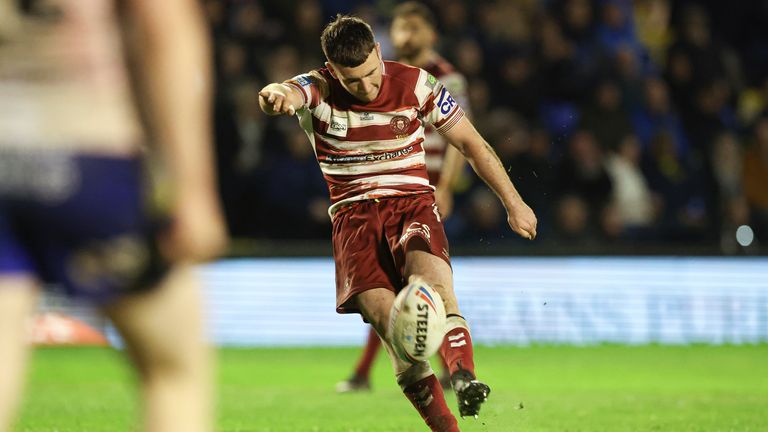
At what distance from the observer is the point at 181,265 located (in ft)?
8.61

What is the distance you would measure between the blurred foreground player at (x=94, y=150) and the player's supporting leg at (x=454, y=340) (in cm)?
301

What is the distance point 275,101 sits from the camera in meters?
5.67

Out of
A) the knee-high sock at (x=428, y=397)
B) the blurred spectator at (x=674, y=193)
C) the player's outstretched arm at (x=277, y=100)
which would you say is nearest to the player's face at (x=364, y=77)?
the player's outstretched arm at (x=277, y=100)

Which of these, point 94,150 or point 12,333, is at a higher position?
point 94,150

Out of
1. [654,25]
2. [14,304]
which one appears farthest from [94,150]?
[654,25]

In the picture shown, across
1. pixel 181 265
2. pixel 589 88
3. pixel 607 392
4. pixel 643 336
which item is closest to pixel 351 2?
pixel 589 88

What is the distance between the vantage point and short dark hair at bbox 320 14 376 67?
598 cm

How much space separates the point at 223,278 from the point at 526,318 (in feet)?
10.1

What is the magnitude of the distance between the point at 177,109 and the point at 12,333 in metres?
0.57

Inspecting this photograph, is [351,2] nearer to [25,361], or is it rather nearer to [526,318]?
[526,318]

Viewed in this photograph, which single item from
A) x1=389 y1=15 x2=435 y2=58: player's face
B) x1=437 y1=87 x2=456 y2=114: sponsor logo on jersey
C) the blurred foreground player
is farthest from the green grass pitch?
the blurred foreground player

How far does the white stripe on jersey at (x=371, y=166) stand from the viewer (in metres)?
6.21

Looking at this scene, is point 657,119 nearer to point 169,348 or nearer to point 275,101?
point 275,101

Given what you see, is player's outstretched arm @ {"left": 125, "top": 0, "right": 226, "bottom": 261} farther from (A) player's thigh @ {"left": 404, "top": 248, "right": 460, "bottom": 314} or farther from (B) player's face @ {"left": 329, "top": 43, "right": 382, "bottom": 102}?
(B) player's face @ {"left": 329, "top": 43, "right": 382, "bottom": 102}
